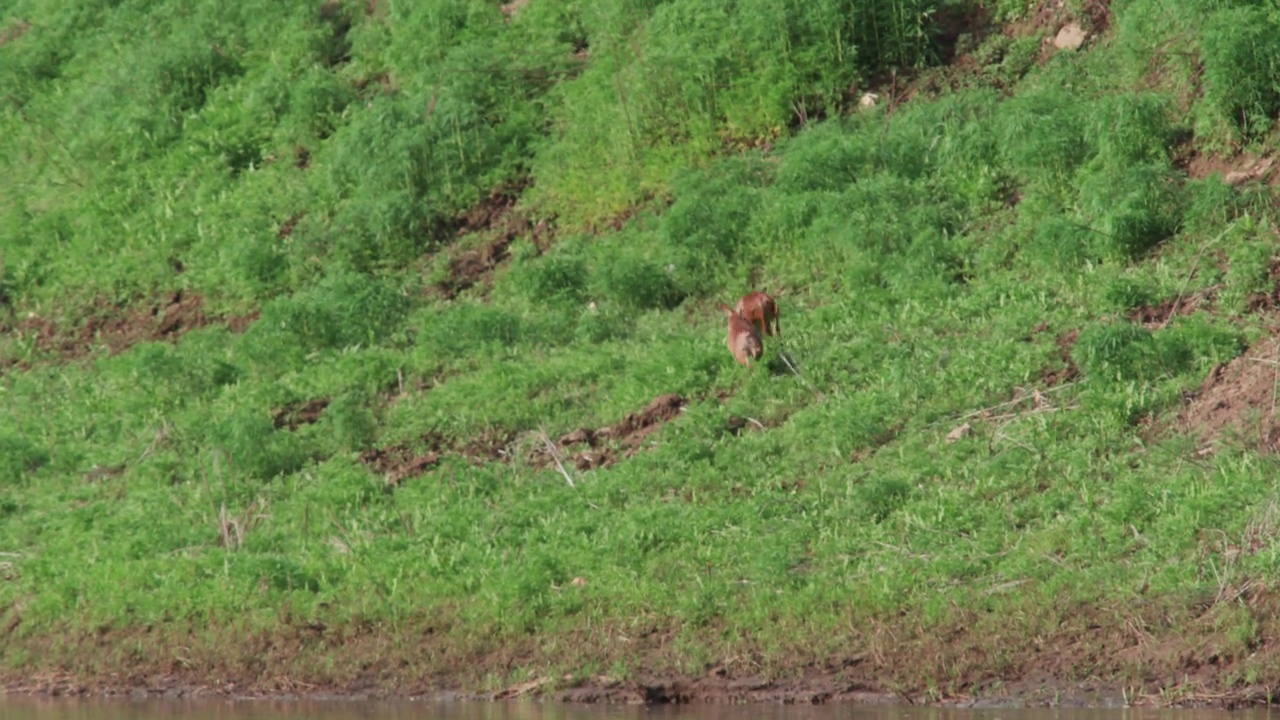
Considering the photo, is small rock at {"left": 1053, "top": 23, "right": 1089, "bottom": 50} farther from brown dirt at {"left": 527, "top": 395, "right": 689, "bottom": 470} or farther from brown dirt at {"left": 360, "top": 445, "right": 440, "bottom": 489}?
brown dirt at {"left": 360, "top": 445, "right": 440, "bottom": 489}

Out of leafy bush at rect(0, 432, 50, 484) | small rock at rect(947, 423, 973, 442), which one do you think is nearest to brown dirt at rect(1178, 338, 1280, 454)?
small rock at rect(947, 423, 973, 442)

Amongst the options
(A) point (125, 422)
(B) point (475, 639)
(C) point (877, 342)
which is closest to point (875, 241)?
(C) point (877, 342)

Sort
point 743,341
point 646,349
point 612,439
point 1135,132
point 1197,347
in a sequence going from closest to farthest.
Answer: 1. point 1197,347
2. point 612,439
3. point 743,341
4. point 1135,132
5. point 646,349

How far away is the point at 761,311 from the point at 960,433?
6.04 ft

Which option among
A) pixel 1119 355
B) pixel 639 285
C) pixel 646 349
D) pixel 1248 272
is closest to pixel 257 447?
pixel 646 349

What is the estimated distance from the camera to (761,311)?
11211 mm

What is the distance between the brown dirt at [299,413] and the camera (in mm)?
12133

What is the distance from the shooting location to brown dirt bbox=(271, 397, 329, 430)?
478 inches

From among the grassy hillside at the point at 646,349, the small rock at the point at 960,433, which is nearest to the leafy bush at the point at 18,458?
the grassy hillside at the point at 646,349

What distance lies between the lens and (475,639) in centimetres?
882

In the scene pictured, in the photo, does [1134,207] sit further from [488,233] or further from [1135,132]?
[488,233]

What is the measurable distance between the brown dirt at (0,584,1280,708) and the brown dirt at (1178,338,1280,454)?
1.44 m

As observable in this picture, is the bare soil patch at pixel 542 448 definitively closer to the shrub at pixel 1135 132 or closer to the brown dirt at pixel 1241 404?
the brown dirt at pixel 1241 404

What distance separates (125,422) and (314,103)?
4237 millimetres
